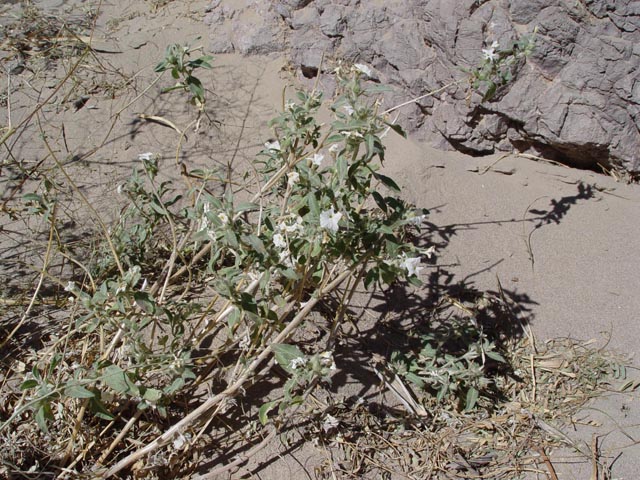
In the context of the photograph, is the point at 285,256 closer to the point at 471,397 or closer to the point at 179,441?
the point at 179,441

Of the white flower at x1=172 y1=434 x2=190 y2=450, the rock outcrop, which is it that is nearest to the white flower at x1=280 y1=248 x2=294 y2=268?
the white flower at x1=172 y1=434 x2=190 y2=450

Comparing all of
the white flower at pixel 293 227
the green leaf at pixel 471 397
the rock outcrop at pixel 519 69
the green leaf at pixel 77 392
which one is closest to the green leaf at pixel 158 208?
the white flower at pixel 293 227

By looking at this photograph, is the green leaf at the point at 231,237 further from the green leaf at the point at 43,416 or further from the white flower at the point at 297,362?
the green leaf at the point at 43,416

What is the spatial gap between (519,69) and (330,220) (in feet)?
5.81

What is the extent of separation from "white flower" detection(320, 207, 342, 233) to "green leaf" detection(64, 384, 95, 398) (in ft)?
2.70

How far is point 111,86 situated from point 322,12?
53.5 inches

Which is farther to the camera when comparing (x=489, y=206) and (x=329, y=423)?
(x=489, y=206)

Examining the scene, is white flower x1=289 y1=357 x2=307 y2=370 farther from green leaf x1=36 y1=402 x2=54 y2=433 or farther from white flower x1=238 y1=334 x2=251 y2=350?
green leaf x1=36 y1=402 x2=54 y2=433

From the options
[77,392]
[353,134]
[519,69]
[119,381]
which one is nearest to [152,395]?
[119,381]

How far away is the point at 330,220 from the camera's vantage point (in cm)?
181

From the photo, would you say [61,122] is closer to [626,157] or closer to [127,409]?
[127,409]

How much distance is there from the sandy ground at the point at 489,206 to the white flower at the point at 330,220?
37.8 inches

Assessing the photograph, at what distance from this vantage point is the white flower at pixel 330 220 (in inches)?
70.7

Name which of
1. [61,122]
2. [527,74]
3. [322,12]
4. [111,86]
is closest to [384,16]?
[322,12]
